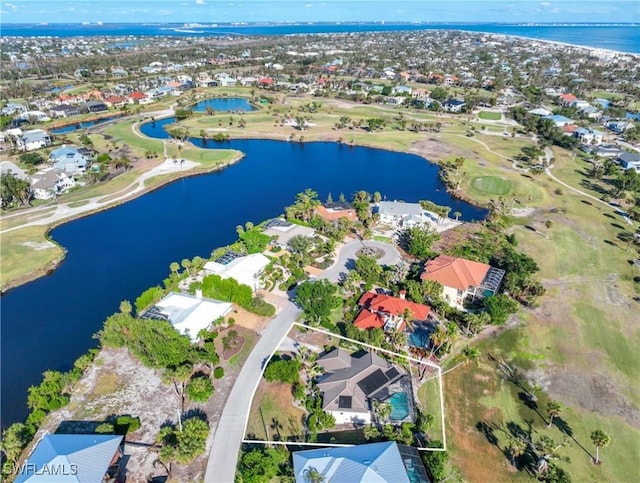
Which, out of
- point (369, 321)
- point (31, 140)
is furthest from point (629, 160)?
point (31, 140)

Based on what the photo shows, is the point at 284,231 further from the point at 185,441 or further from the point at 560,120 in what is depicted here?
the point at 560,120

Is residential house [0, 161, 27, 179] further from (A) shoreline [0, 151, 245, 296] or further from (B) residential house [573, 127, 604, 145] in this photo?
(B) residential house [573, 127, 604, 145]

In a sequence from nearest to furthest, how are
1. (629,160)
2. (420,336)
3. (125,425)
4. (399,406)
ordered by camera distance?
(125,425) < (399,406) < (420,336) < (629,160)

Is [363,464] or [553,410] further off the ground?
[363,464]

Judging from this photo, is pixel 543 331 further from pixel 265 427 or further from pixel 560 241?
pixel 265 427

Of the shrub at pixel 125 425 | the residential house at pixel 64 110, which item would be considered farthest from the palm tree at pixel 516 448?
the residential house at pixel 64 110

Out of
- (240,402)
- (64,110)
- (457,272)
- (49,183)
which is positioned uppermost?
(457,272)

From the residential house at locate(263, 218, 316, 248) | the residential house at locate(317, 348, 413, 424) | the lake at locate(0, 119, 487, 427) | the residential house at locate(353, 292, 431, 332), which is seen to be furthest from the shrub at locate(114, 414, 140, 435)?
the residential house at locate(263, 218, 316, 248)

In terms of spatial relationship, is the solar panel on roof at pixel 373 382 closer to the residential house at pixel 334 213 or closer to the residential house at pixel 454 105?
the residential house at pixel 334 213
